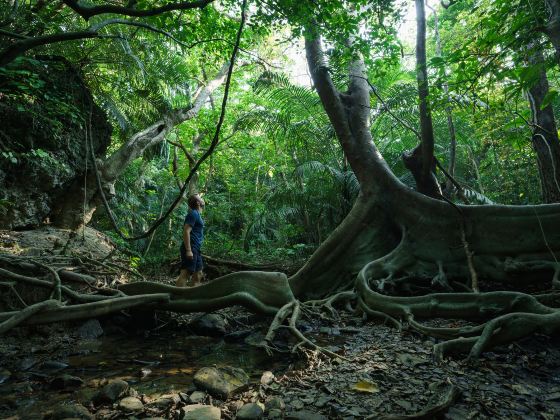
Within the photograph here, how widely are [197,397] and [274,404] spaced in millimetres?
521

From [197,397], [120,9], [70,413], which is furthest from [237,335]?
[120,9]

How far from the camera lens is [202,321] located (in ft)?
14.4

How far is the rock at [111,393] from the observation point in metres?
2.40

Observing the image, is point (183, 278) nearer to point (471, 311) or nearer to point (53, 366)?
point (53, 366)

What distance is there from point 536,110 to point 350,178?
3818mm

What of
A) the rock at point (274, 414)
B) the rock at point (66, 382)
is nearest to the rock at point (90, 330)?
the rock at point (66, 382)

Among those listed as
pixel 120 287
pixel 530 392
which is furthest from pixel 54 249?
pixel 530 392

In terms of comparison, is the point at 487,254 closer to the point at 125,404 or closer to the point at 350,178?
the point at 350,178

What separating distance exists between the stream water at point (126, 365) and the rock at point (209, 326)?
0.12m

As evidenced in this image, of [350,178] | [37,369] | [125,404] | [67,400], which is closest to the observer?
[125,404]

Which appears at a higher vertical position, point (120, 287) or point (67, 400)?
point (120, 287)

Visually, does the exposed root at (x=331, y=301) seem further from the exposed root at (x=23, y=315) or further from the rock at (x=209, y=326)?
the exposed root at (x=23, y=315)

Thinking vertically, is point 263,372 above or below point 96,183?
below

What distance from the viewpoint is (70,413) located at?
2156mm
